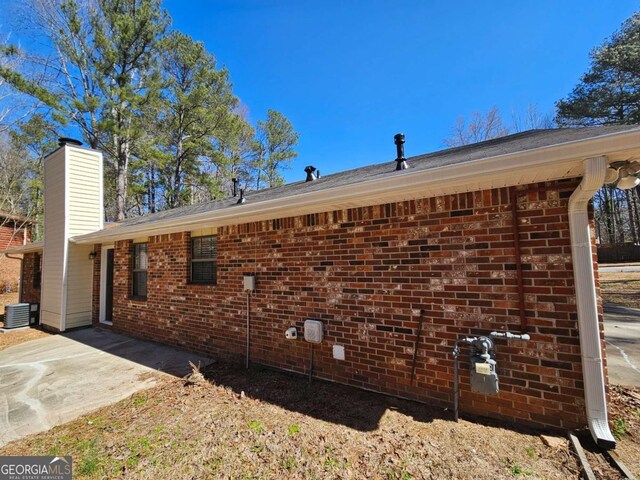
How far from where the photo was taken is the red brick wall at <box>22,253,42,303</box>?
11.4 m

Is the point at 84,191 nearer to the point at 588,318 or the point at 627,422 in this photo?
the point at 588,318

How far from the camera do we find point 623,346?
5141 millimetres

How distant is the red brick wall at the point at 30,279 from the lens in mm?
11383

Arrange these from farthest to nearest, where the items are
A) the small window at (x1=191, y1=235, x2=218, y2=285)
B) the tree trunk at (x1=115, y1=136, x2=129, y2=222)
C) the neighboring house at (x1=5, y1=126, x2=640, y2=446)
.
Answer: the tree trunk at (x1=115, y1=136, x2=129, y2=222) < the small window at (x1=191, y1=235, x2=218, y2=285) < the neighboring house at (x1=5, y1=126, x2=640, y2=446)

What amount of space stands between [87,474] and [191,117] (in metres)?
17.7

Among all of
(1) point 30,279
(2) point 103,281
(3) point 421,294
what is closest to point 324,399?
(3) point 421,294

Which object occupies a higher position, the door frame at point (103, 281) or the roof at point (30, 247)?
the roof at point (30, 247)

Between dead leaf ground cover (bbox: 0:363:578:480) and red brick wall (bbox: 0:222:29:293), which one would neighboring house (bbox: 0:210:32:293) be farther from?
dead leaf ground cover (bbox: 0:363:578:480)

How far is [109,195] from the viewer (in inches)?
716

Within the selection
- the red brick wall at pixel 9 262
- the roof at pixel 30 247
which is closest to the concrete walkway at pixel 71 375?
the roof at pixel 30 247
